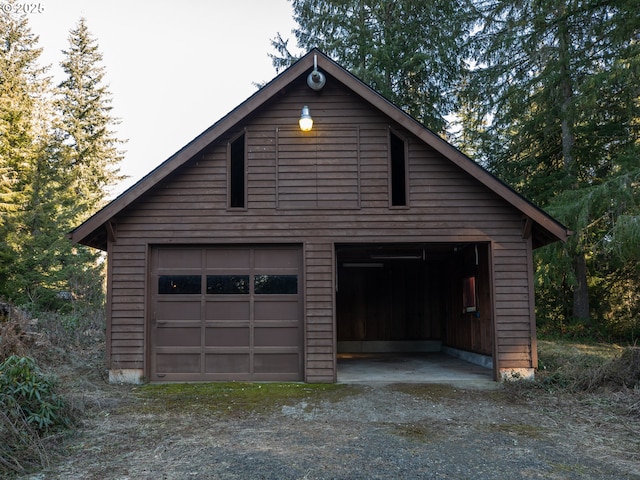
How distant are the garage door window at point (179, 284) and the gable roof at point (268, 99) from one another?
1.30 meters

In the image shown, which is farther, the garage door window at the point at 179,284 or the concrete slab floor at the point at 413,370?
the garage door window at the point at 179,284

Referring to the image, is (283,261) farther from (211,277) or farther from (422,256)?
(422,256)

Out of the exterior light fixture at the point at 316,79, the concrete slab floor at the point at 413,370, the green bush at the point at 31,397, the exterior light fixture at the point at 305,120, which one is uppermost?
the exterior light fixture at the point at 316,79

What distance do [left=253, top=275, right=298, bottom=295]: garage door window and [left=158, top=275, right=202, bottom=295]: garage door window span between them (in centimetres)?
105

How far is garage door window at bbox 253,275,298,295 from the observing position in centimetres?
888

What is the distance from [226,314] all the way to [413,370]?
3963 mm

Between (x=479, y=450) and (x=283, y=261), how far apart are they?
4802mm

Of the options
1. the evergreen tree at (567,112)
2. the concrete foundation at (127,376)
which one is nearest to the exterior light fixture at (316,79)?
the concrete foundation at (127,376)

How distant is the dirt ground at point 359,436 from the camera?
4543mm

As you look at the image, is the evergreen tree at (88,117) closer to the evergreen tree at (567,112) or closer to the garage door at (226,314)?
the garage door at (226,314)

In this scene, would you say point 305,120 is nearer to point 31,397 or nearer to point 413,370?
point 413,370

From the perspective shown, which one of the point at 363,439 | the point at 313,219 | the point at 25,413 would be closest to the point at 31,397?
the point at 25,413

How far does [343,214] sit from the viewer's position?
8.82m

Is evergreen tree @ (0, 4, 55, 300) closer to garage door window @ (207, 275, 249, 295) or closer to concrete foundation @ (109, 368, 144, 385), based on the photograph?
concrete foundation @ (109, 368, 144, 385)
